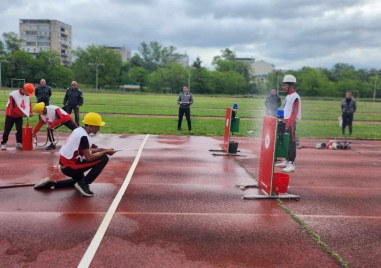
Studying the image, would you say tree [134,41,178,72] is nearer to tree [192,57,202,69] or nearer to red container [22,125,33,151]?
tree [192,57,202,69]

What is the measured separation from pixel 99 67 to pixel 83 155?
4126 inches

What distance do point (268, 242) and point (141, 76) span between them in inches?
4227

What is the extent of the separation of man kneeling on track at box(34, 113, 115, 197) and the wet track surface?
Answer: 28 cm

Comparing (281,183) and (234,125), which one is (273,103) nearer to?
(234,125)

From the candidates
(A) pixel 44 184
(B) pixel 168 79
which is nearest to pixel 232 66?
(B) pixel 168 79

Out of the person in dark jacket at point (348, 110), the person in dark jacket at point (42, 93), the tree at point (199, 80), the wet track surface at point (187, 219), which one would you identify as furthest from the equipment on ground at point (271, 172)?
the tree at point (199, 80)

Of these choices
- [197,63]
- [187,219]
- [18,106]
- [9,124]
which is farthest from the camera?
[197,63]

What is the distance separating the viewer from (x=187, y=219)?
17.3 feet

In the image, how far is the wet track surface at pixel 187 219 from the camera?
4.11m

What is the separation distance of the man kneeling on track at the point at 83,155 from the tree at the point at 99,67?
101863 millimetres

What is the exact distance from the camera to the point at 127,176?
25.1ft

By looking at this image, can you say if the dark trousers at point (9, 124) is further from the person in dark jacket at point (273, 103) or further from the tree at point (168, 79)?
the tree at point (168, 79)

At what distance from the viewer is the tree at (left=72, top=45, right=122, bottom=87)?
104875mm

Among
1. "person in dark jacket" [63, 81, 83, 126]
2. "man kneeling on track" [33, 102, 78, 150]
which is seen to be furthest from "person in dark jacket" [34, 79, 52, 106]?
"man kneeling on track" [33, 102, 78, 150]
